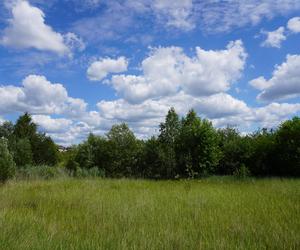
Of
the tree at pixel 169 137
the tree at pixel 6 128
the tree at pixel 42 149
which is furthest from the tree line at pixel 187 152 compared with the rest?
the tree at pixel 6 128

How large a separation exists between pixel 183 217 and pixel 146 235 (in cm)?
225

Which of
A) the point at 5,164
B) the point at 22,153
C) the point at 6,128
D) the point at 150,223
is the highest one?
the point at 6,128

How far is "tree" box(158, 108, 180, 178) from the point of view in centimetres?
2695

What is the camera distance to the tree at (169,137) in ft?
88.4

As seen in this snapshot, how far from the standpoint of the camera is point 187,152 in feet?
88.3

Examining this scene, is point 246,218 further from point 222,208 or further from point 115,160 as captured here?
point 115,160

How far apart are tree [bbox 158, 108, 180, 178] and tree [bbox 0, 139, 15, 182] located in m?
10.8

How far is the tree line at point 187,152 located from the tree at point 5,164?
6.87 meters

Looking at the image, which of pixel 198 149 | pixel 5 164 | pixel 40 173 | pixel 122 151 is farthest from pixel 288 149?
pixel 5 164

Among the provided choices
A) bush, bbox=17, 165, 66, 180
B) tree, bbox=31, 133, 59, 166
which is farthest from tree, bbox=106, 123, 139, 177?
tree, bbox=31, 133, 59, 166

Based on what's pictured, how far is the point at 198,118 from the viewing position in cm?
2792

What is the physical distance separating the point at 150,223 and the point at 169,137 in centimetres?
1960

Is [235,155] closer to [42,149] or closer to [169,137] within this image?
[169,137]

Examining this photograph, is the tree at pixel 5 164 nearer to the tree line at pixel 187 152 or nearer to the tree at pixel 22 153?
the tree line at pixel 187 152
